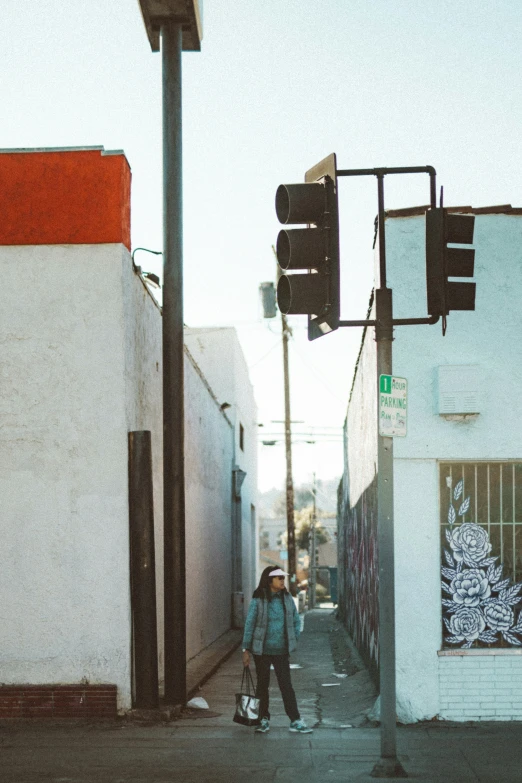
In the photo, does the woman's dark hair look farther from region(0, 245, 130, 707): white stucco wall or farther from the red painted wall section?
the red painted wall section

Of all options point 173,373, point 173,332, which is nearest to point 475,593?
point 173,373

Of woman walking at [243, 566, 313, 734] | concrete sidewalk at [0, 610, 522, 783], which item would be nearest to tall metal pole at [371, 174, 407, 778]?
concrete sidewalk at [0, 610, 522, 783]

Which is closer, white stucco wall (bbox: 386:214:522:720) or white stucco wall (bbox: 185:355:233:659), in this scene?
white stucco wall (bbox: 386:214:522:720)

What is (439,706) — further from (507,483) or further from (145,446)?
(145,446)

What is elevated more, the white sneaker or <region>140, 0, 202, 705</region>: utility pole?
<region>140, 0, 202, 705</region>: utility pole

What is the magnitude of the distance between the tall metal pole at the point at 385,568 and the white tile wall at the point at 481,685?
230cm

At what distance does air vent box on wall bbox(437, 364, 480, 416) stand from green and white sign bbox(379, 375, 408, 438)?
2.20 metres

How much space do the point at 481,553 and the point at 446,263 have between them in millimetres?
3785

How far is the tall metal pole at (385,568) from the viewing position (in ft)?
23.7

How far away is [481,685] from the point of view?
376 inches

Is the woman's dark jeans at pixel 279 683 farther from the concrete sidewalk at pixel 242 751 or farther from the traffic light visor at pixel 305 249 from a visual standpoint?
the traffic light visor at pixel 305 249

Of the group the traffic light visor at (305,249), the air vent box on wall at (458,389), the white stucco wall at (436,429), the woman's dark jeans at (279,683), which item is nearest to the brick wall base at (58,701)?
the woman's dark jeans at (279,683)

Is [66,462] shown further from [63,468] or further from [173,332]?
[173,332]

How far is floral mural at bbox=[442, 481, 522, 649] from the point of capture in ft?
31.8
